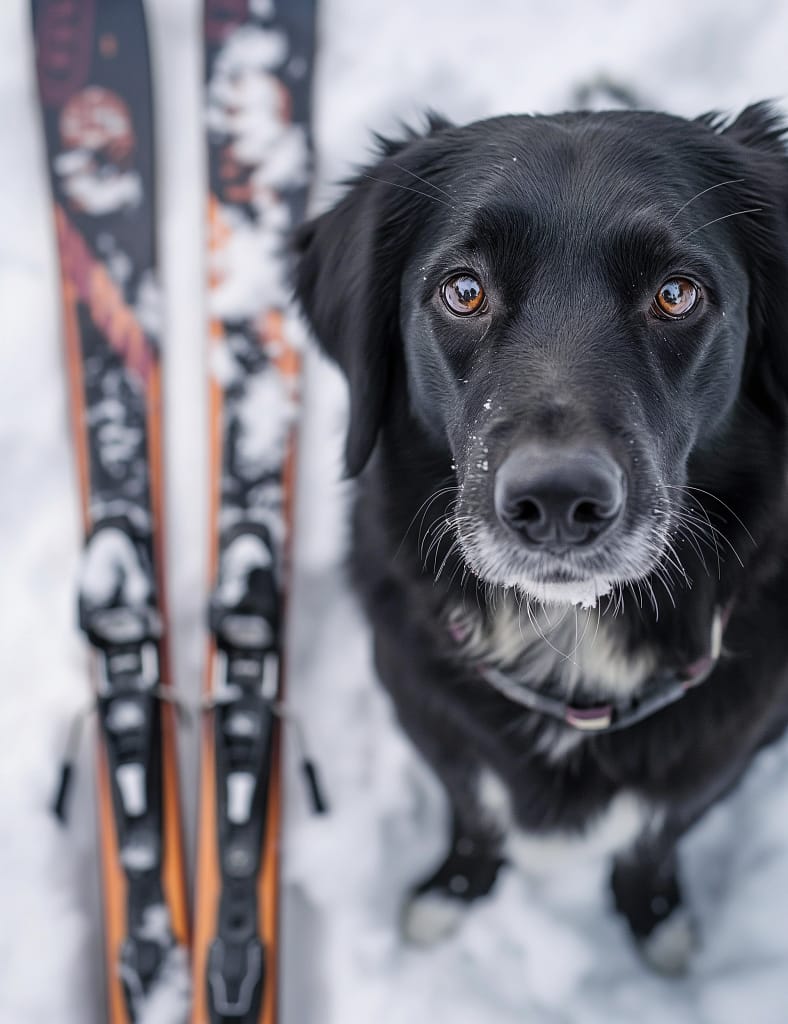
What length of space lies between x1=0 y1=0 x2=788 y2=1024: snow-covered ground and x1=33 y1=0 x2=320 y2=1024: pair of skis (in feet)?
0.43

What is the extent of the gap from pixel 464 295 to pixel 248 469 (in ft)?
4.17

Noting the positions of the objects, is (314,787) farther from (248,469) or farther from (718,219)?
(718,219)

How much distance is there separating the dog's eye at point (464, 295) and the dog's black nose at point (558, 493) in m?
0.36

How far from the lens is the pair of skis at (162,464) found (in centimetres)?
216

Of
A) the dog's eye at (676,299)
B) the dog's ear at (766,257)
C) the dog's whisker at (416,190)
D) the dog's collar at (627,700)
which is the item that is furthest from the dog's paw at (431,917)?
the dog's whisker at (416,190)

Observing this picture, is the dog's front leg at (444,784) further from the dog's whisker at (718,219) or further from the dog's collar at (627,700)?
the dog's whisker at (718,219)

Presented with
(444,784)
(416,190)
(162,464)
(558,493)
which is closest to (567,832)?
(444,784)

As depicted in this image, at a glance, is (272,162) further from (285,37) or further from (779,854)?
(779,854)

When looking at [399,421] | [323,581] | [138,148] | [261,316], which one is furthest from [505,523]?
[138,148]

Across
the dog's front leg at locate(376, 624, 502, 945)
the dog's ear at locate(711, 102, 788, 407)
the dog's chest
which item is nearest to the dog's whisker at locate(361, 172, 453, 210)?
the dog's ear at locate(711, 102, 788, 407)

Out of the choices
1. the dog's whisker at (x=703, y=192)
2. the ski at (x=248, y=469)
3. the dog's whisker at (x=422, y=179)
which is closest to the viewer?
the dog's whisker at (x=703, y=192)

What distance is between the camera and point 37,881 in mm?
2311

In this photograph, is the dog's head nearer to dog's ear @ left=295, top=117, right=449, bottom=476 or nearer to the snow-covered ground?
dog's ear @ left=295, top=117, right=449, bottom=476

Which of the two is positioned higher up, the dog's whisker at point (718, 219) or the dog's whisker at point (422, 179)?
the dog's whisker at point (422, 179)
